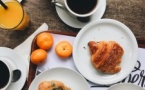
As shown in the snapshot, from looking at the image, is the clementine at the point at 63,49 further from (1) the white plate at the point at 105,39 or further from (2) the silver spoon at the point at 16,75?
(2) the silver spoon at the point at 16,75

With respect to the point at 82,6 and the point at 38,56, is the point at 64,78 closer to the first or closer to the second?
the point at 38,56

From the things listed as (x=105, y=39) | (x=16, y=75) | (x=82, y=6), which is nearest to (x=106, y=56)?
(x=105, y=39)

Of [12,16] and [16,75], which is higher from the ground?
[12,16]

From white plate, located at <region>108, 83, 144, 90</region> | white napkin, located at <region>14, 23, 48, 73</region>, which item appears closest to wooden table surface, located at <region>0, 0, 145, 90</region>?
white napkin, located at <region>14, 23, 48, 73</region>

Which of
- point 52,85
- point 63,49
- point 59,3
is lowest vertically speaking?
point 52,85

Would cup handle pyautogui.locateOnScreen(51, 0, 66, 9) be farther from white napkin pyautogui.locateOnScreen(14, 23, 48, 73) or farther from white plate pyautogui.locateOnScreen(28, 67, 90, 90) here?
white plate pyautogui.locateOnScreen(28, 67, 90, 90)

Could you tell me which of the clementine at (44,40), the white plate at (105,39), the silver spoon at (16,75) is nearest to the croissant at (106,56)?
the white plate at (105,39)

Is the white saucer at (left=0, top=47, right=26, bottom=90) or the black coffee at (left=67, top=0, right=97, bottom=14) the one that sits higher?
the black coffee at (left=67, top=0, right=97, bottom=14)
